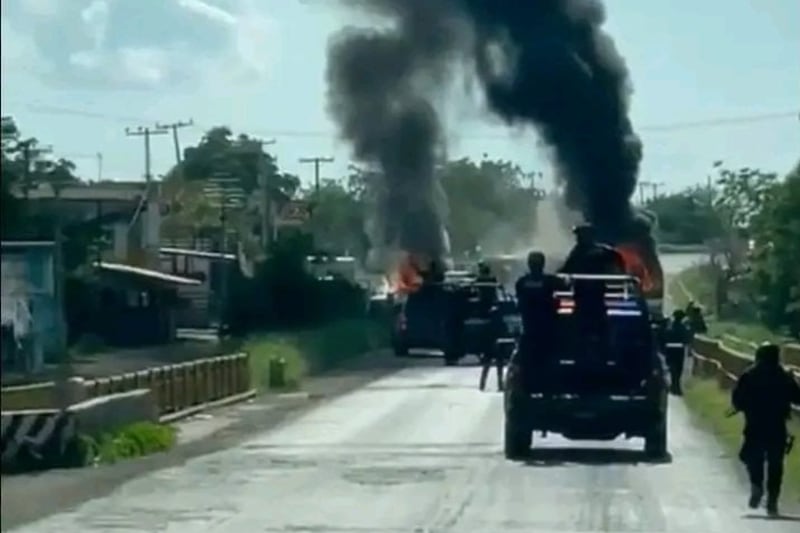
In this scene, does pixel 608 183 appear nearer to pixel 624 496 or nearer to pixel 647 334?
pixel 647 334

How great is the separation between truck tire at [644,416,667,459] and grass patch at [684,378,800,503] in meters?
1.07

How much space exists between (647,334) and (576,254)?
10526 millimetres

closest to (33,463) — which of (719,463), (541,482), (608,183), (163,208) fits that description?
(541,482)

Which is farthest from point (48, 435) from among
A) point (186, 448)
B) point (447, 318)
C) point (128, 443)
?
point (447, 318)

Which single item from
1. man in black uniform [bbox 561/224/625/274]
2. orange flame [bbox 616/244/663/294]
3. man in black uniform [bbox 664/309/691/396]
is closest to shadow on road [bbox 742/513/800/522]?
man in black uniform [bbox 561/224/625/274]

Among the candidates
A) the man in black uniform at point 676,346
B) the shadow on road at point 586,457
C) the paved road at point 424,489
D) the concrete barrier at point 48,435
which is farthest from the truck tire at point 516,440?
the man in black uniform at point 676,346

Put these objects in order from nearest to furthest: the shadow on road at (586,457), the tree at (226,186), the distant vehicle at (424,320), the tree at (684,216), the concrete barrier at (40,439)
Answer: the concrete barrier at (40,439), the shadow on road at (586,457), the distant vehicle at (424,320), the tree at (226,186), the tree at (684,216)

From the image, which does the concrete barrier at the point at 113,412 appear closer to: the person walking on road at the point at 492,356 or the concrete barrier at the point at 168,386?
the concrete barrier at the point at 168,386

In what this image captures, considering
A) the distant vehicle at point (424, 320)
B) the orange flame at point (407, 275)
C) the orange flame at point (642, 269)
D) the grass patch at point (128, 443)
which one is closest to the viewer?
the grass patch at point (128, 443)

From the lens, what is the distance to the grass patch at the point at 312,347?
53.0 m

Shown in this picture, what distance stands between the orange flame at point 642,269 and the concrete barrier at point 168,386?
9336mm

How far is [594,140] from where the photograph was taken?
5722cm

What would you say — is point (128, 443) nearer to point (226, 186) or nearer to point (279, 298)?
point (279, 298)

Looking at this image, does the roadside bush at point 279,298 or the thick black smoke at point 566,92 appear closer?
the thick black smoke at point 566,92
